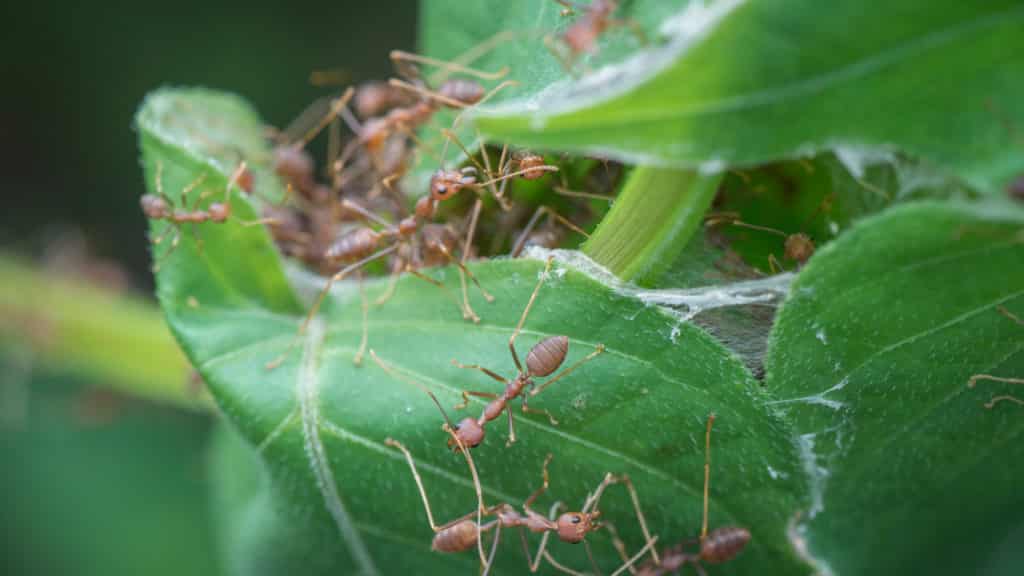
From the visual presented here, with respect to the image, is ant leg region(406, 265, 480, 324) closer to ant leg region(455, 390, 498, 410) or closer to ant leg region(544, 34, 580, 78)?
ant leg region(455, 390, 498, 410)

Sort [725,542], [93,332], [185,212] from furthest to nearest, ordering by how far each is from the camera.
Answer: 1. [93,332]
2. [185,212]
3. [725,542]

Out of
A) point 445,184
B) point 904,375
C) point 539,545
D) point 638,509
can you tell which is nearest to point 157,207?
point 445,184

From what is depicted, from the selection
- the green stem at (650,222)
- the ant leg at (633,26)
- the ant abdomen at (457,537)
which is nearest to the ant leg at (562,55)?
the ant leg at (633,26)

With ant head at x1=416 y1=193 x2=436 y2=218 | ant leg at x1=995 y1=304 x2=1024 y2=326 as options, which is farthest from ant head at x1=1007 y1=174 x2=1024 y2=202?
ant head at x1=416 y1=193 x2=436 y2=218

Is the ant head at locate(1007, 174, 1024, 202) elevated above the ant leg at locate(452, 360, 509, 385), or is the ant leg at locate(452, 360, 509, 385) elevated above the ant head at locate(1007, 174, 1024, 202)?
the ant head at locate(1007, 174, 1024, 202)

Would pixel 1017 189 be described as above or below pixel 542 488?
above

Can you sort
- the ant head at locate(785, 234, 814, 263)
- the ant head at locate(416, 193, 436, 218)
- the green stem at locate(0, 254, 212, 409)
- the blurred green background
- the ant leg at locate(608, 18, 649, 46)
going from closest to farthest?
the ant leg at locate(608, 18, 649, 46) → the ant head at locate(785, 234, 814, 263) → the ant head at locate(416, 193, 436, 218) → the green stem at locate(0, 254, 212, 409) → the blurred green background

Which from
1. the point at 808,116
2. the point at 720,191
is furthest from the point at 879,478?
the point at 808,116

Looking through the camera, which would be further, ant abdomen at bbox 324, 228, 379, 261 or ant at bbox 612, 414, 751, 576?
ant abdomen at bbox 324, 228, 379, 261

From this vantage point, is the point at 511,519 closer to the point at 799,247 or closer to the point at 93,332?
the point at 799,247
